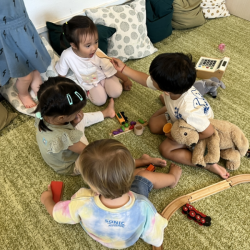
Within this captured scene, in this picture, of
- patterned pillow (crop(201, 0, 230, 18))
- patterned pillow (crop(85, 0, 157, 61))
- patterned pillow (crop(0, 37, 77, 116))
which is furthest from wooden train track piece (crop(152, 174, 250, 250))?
patterned pillow (crop(201, 0, 230, 18))

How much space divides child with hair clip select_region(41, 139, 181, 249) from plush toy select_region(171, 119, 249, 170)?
313 millimetres

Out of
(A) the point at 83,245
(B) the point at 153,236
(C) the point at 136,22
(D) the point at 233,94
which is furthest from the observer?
(C) the point at 136,22

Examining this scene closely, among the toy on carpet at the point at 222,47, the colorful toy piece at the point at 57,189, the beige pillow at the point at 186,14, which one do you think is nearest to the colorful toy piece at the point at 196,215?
the colorful toy piece at the point at 57,189

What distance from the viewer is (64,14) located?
1574 mm

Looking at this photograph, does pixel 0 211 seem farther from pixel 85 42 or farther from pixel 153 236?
pixel 85 42

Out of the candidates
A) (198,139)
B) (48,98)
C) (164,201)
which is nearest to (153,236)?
(164,201)

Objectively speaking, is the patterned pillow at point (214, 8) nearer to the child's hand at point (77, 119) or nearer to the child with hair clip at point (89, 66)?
the child with hair clip at point (89, 66)

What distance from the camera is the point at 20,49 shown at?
4.02 ft

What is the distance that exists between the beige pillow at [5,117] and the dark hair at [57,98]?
1.89 ft

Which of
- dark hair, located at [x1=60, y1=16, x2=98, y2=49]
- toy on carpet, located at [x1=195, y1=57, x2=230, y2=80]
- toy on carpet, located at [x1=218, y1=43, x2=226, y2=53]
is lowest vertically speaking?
toy on carpet, located at [x1=195, y1=57, x2=230, y2=80]

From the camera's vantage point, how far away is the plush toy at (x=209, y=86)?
1427 millimetres

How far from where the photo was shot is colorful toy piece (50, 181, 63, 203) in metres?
1.06

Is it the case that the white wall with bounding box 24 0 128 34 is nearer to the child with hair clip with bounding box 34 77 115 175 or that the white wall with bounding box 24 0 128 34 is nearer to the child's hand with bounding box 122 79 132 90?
the child's hand with bounding box 122 79 132 90

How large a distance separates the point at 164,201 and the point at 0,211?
0.76m
